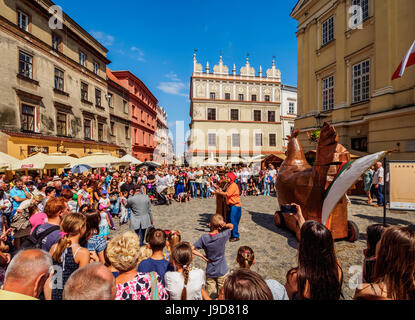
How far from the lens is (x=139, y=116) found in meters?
32.5

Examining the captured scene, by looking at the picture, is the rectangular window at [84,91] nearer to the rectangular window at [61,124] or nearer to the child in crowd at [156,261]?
the rectangular window at [61,124]

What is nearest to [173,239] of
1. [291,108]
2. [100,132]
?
[100,132]

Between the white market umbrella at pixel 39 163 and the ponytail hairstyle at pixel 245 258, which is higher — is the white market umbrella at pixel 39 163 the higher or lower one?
the higher one

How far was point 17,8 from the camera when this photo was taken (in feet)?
43.5

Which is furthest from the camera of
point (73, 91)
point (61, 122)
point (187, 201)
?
point (73, 91)

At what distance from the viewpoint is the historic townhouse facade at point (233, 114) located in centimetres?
3256

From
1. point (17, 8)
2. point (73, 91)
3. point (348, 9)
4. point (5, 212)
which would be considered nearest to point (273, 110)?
point (348, 9)

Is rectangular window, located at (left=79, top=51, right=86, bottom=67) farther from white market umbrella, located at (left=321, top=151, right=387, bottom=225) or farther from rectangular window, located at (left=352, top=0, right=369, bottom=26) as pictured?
white market umbrella, located at (left=321, top=151, right=387, bottom=225)

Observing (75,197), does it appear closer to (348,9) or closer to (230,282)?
(230,282)

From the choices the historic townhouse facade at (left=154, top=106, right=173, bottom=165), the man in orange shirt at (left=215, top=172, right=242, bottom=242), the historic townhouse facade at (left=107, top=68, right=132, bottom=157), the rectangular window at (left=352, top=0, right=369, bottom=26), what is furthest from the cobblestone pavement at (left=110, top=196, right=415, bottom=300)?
the historic townhouse facade at (left=154, top=106, right=173, bottom=165)

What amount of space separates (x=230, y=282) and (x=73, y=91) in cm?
2160

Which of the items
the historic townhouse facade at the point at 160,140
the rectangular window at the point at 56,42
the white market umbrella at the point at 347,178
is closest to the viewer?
the white market umbrella at the point at 347,178

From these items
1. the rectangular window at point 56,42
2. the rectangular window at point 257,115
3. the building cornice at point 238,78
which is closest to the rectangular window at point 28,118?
the rectangular window at point 56,42

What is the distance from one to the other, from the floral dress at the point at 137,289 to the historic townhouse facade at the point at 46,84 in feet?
49.6
